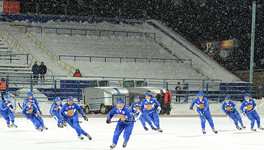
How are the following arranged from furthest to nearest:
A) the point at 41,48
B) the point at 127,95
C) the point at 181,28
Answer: the point at 181,28, the point at 41,48, the point at 127,95

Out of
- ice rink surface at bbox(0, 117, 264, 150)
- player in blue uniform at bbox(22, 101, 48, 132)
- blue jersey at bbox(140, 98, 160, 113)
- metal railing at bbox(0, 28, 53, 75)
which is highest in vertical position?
metal railing at bbox(0, 28, 53, 75)

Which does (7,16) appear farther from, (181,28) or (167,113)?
(167,113)

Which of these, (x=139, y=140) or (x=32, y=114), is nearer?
(x=139, y=140)

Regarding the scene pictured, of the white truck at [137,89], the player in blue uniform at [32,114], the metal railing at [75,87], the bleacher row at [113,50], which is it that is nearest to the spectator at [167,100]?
the white truck at [137,89]

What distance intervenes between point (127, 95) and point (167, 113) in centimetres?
257

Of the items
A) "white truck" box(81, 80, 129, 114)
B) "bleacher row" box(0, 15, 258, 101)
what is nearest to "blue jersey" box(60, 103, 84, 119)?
"white truck" box(81, 80, 129, 114)

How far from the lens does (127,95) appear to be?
86.3 feet

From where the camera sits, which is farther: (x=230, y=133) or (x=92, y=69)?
(x=92, y=69)

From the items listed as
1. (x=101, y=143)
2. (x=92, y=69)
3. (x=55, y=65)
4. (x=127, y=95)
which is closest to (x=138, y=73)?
(x=92, y=69)

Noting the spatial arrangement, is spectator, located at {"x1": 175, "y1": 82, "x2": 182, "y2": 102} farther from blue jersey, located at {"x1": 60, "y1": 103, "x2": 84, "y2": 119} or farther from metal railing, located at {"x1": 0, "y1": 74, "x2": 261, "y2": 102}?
blue jersey, located at {"x1": 60, "y1": 103, "x2": 84, "y2": 119}

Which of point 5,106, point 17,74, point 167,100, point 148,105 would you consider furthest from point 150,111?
point 17,74

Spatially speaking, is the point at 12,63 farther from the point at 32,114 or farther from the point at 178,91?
the point at 32,114

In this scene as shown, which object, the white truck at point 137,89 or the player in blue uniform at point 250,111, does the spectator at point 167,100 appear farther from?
the player in blue uniform at point 250,111

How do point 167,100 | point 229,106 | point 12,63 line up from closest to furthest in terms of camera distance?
point 229,106
point 167,100
point 12,63
